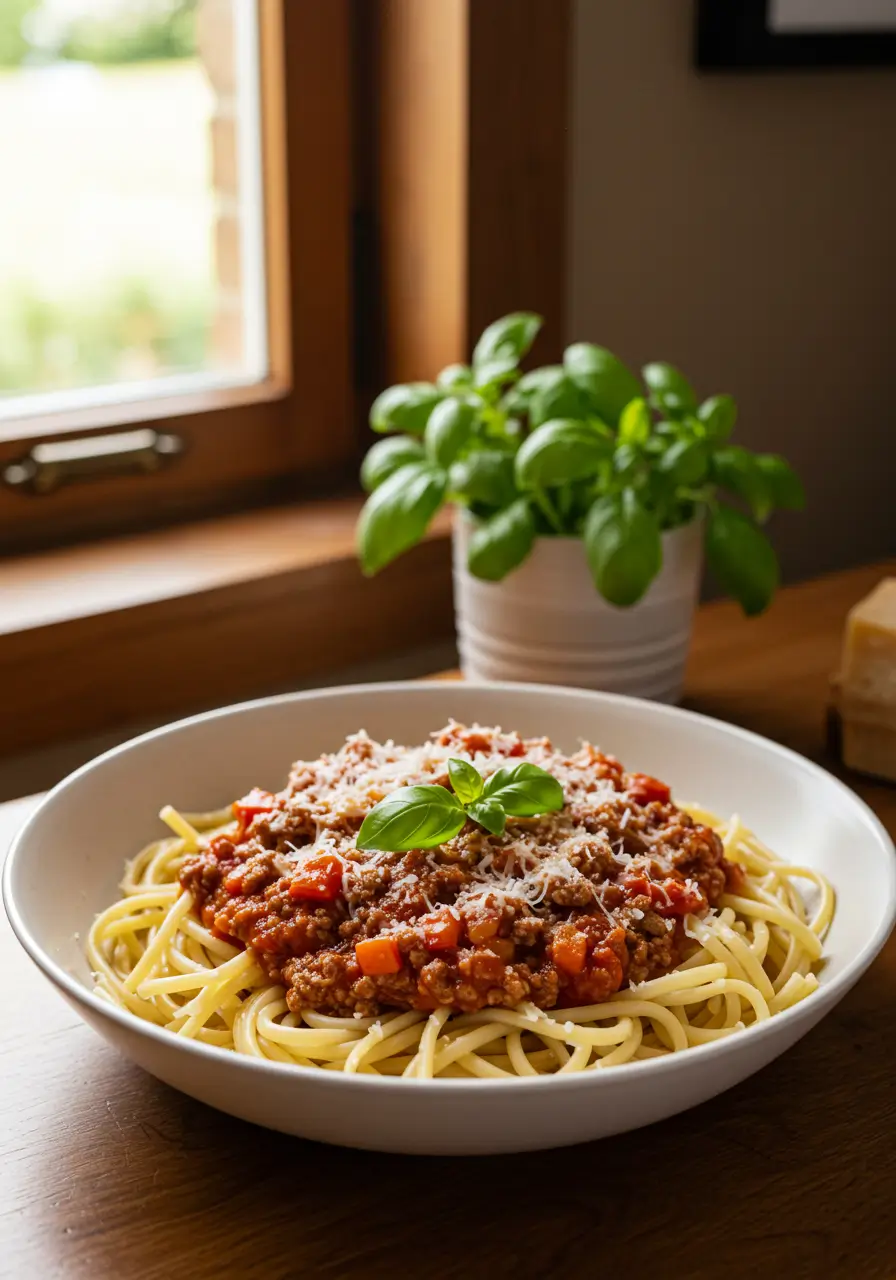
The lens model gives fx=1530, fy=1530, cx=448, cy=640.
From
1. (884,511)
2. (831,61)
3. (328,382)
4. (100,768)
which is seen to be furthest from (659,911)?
(884,511)

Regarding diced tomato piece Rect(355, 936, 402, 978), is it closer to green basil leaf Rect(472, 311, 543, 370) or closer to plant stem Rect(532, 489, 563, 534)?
plant stem Rect(532, 489, 563, 534)

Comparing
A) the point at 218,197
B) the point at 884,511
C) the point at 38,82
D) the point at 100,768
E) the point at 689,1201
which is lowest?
the point at 884,511

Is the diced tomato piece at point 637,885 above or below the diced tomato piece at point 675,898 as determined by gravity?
above

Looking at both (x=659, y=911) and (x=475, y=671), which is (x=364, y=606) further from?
(x=659, y=911)

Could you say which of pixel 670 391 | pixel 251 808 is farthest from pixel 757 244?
pixel 251 808

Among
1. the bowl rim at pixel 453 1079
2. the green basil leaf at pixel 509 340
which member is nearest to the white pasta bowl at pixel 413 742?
the bowl rim at pixel 453 1079

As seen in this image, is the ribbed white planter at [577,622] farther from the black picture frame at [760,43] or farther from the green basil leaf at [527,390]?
the black picture frame at [760,43]
